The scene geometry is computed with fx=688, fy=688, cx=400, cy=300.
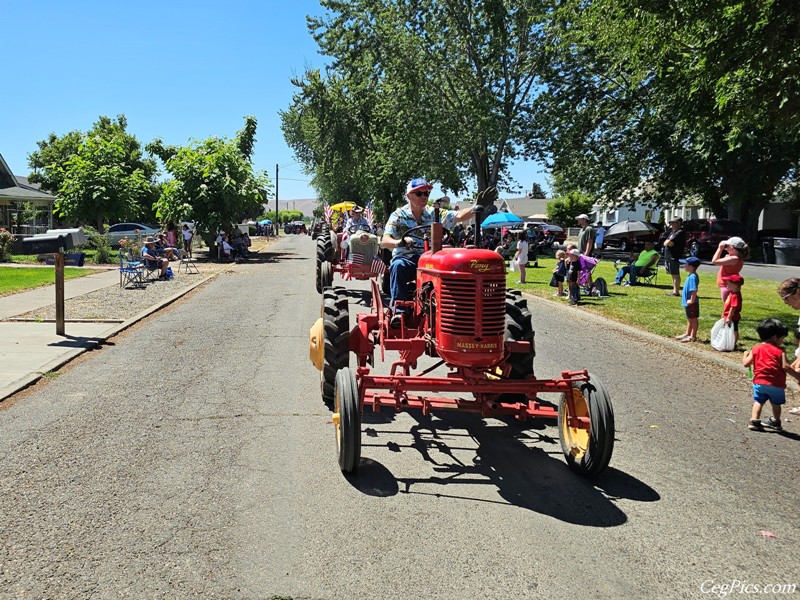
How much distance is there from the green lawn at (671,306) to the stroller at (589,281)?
1.01ft

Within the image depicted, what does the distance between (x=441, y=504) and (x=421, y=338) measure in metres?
1.52

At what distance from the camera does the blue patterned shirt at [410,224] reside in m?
6.40

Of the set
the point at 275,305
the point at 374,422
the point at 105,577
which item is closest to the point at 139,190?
the point at 275,305

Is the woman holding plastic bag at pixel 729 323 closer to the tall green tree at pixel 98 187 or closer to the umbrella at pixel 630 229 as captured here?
the umbrella at pixel 630 229

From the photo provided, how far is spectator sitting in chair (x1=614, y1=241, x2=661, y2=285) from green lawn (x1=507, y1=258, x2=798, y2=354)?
1.51 ft

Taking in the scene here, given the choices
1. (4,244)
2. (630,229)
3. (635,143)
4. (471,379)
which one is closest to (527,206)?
(635,143)

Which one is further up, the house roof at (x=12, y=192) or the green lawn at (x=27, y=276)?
the house roof at (x=12, y=192)

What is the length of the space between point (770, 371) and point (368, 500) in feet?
12.7

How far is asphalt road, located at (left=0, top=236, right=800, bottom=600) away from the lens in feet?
11.8

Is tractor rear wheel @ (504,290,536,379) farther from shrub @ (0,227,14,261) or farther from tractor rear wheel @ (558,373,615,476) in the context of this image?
shrub @ (0,227,14,261)

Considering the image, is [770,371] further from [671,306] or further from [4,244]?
[4,244]

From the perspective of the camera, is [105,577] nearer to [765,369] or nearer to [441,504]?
[441,504]

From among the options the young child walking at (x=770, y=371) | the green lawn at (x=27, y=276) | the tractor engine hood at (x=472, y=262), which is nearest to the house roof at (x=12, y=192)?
the green lawn at (x=27, y=276)

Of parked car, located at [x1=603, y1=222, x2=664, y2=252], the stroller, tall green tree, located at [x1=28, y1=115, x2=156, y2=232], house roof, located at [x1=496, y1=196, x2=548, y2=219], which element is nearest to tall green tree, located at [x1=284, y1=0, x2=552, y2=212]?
parked car, located at [x1=603, y1=222, x2=664, y2=252]
